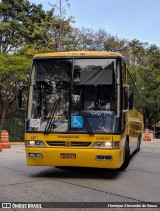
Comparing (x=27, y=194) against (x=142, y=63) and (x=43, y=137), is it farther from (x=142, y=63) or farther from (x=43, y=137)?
(x=142, y=63)

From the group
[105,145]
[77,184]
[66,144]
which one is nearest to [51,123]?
[66,144]

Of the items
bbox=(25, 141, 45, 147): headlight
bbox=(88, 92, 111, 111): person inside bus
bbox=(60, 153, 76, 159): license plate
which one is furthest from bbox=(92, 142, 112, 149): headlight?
bbox=(25, 141, 45, 147): headlight

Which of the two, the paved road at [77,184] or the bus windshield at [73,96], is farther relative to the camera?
the bus windshield at [73,96]

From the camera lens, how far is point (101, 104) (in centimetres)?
896

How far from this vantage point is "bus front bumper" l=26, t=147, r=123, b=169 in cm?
861

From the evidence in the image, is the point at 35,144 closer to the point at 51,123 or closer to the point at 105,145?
the point at 51,123

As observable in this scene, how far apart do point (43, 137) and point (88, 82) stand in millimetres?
1831

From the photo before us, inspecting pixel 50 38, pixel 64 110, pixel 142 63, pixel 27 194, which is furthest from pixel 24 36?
pixel 27 194

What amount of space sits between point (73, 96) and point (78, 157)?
61.9 inches

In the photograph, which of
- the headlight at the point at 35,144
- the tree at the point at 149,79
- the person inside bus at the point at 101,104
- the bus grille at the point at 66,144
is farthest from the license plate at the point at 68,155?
the tree at the point at 149,79

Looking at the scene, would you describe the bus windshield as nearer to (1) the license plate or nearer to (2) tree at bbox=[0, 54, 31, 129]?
(1) the license plate

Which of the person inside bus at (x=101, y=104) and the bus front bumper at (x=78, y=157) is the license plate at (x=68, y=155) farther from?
the person inside bus at (x=101, y=104)

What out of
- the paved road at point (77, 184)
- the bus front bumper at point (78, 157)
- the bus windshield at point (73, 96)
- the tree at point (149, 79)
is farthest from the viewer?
the tree at point (149, 79)

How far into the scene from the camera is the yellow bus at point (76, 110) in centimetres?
868
